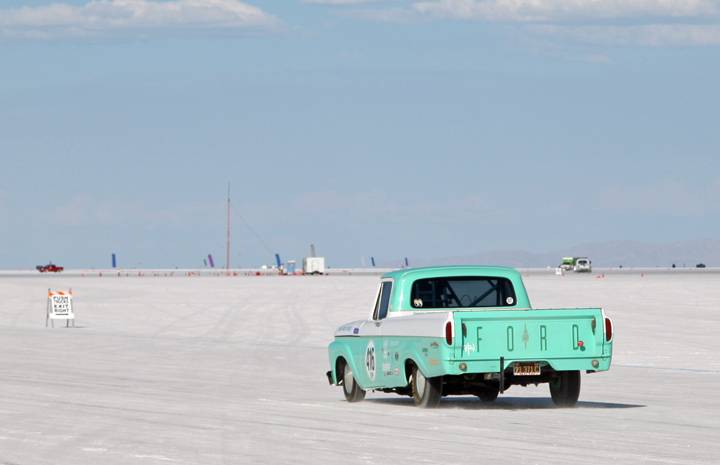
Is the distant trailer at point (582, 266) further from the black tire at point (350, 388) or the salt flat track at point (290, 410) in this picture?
the black tire at point (350, 388)

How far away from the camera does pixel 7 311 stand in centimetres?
5891

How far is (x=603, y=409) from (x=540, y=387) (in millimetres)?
4790

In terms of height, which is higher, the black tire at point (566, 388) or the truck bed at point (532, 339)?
the truck bed at point (532, 339)

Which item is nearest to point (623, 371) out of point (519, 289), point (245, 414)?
point (519, 289)

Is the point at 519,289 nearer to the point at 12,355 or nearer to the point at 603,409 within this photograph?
the point at 603,409

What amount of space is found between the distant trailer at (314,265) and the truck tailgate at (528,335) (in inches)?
5464

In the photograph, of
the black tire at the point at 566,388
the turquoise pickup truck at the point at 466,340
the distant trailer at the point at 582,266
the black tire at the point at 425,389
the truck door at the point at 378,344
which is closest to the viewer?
the turquoise pickup truck at the point at 466,340

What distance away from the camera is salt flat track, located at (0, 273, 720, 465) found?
47.0 feet

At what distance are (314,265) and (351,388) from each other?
138125 millimetres

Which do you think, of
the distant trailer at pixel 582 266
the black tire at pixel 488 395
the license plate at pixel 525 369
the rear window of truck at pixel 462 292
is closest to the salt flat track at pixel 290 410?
the black tire at pixel 488 395

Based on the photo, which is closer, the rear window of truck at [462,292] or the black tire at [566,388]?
the black tire at [566,388]

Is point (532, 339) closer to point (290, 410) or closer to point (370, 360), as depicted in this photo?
point (370, 360)

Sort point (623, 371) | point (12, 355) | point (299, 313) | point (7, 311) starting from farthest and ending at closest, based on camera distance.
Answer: point (7, 311) < point (299, 313) < point (12, 355) < point (623, 371)

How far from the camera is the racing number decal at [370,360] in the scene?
1995cm
